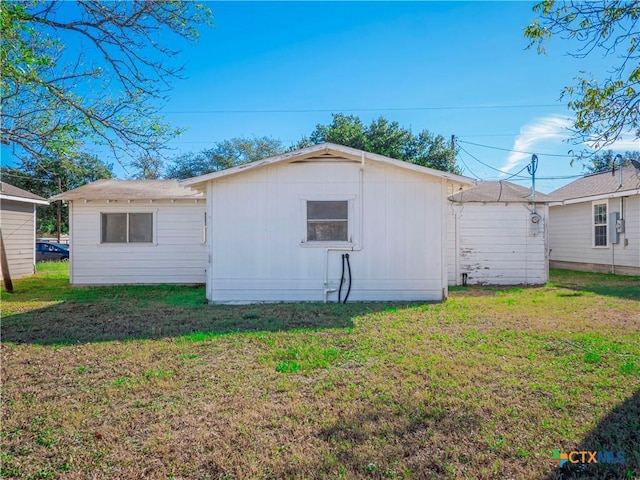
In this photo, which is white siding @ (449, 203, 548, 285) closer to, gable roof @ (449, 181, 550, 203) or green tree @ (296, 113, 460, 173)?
gable roof @ (449, 181, 550, 203)

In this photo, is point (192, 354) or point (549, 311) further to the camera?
point (549, 311)

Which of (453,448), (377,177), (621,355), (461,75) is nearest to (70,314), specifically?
(377,177)

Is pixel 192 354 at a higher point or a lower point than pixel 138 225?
lower

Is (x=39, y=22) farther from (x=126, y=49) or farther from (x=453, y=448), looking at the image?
(x=453, y=448)

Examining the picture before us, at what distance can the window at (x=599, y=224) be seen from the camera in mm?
13281

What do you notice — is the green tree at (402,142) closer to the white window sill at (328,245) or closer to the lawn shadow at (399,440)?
the white window sill at (328,245)

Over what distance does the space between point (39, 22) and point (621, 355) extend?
27.4ft

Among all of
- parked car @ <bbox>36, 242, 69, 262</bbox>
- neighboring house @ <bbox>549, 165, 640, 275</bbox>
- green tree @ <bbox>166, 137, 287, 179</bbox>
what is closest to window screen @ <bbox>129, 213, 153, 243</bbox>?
parked car @ <bbox>36, 242, 69, 262</bbox>

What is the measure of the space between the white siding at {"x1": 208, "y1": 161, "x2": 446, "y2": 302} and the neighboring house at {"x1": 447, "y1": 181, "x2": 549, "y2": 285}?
3197 millimetres

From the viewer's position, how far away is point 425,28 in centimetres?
883

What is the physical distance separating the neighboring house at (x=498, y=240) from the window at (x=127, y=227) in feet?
29.4

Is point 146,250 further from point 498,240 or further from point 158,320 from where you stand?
point 498,240

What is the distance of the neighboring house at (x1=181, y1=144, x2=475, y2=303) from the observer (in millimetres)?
7992
